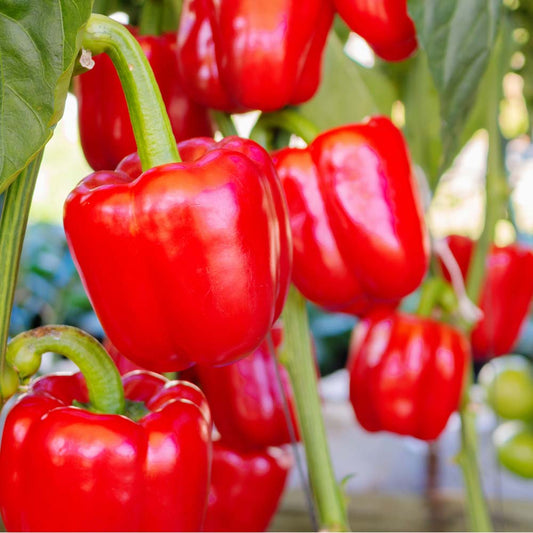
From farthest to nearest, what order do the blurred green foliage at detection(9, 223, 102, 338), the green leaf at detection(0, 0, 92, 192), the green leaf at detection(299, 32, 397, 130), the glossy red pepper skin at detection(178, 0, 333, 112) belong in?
the blurred green foliage at detection(9, 223, 102, 338)
the green leaf at detection(299, 32, 397, 130)
the glossy red pepper skin at detection(178, 0, 333, 112)
the green leaf at detection(0, 0, 92, 192)

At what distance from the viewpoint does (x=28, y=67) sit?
14.8 inches

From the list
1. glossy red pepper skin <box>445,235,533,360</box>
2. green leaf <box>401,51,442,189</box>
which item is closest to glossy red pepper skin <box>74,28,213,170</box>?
green leaf <box>401,51,442,189</box>

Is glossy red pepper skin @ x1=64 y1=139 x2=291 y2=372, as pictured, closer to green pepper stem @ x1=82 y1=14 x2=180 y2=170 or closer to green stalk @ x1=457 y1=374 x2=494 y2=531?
green pepper stem @ x1=82 y1=14 x2=180 y2=170

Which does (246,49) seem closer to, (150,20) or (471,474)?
(150,20)

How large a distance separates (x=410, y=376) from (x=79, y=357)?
518 millimetres

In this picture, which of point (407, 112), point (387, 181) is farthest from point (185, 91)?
point (407, 112)

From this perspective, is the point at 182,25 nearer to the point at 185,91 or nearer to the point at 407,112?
the point at 185,91

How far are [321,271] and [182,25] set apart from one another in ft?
0.66

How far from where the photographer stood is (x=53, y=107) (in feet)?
1.24

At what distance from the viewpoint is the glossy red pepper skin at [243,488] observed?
790mm

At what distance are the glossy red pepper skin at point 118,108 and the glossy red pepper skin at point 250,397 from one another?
228mm

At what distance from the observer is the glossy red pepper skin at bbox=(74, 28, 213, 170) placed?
0.61 meters

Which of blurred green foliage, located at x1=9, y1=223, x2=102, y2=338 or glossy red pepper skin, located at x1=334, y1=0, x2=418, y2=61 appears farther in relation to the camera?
blurred green foliage, located at x1=9, y1=223, x2=102, y2=338

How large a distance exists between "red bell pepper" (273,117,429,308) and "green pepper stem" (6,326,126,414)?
0.19m
